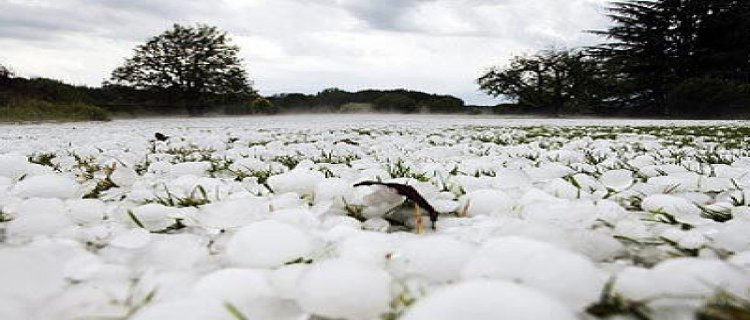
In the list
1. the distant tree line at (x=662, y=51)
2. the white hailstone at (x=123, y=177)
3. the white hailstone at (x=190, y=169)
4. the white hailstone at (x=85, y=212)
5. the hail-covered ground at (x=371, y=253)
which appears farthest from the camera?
the distant tree line at (x=662, y=51)

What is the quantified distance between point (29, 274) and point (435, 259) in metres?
0.54

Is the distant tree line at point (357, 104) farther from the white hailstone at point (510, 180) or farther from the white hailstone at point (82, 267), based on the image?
the white hailstone at point (82, 267)

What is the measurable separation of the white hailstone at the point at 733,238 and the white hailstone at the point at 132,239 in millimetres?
980

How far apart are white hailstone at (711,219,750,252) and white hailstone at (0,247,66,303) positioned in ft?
3.34

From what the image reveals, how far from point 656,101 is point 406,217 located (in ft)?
93.5

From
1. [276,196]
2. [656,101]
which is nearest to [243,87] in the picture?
[656,101]

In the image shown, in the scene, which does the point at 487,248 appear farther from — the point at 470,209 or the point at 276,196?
the point at 276,196

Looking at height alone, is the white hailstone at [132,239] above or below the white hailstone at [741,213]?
below

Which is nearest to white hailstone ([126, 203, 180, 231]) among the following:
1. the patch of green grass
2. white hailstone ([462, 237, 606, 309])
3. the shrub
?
white hailstone ([462, 237, 606, 309])

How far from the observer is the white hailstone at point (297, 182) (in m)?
1.50

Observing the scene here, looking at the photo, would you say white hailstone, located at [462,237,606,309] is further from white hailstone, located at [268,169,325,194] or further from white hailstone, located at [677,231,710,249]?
white hailstone, located at [268,169,325,194]

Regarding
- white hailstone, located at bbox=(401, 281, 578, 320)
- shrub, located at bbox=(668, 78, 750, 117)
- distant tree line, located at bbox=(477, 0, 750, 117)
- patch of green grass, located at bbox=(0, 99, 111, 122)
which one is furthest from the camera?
distant tree line, located at bbox=(477, 0, 750, 117)

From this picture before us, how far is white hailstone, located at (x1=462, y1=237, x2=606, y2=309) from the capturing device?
2.00 feet

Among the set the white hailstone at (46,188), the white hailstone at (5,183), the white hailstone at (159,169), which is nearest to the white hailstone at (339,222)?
the white hailstone at (46,188)
